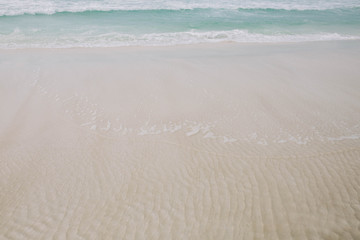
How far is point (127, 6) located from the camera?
19.5 meters

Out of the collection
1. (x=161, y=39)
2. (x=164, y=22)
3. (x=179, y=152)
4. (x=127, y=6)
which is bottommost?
(x=179, y=152)

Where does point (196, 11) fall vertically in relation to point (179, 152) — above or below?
above

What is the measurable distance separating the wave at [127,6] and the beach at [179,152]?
13.2 metres

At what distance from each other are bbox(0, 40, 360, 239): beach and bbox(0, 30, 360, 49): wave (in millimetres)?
3458

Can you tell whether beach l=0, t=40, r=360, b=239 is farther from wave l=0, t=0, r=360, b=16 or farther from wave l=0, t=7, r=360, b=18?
wave l=0, t=0, r=360, b=16

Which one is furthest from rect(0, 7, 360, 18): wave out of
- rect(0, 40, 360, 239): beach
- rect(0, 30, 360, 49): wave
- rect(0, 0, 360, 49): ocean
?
rect(0, 40, 360, 239): beach

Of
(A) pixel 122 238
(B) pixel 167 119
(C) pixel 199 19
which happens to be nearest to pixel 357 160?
(B) pixel 167 119

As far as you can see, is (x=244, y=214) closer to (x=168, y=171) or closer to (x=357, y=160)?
(x=168, y=171)

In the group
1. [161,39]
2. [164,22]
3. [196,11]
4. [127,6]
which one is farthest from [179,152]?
[127,6]

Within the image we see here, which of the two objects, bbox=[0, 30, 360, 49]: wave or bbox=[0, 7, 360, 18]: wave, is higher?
bbox=[0, 7, 360, 18]: wave

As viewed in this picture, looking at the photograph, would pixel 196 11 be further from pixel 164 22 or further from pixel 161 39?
pixel 161 39

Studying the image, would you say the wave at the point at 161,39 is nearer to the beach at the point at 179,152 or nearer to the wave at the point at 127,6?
the beach at the point at 179,152

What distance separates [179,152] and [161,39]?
9040 mm

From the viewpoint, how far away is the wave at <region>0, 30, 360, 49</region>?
1003 centimetres
